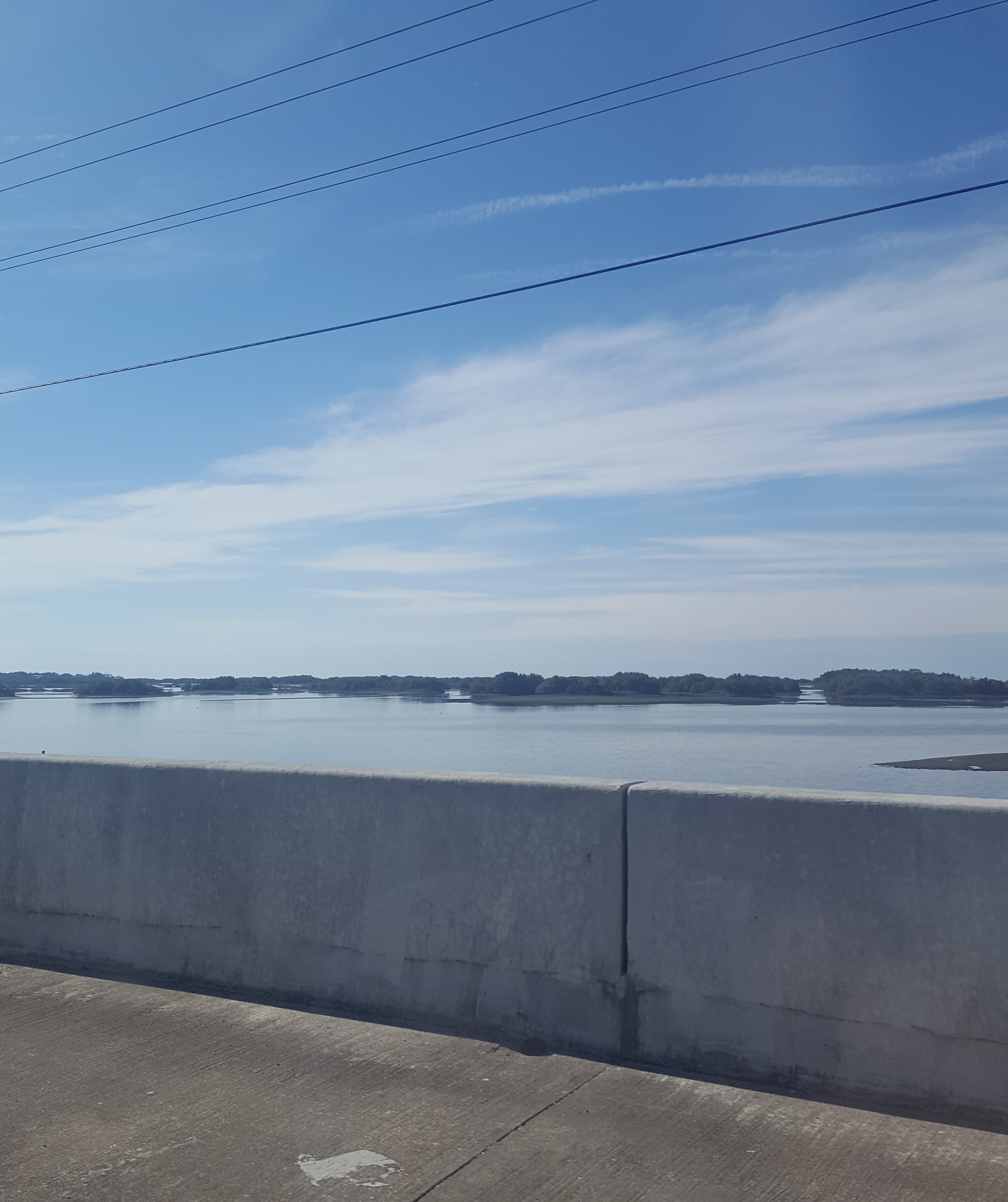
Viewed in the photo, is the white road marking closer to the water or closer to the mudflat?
the water

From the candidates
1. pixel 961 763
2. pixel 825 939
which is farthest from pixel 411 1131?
pixel 961 763

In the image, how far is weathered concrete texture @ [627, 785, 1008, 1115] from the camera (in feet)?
12.7

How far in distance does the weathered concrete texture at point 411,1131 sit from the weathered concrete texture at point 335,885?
0.31 meters

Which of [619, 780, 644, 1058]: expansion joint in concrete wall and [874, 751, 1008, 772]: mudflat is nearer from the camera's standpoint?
[619, 780, 644, 1058]: expansion joint in concrete wall

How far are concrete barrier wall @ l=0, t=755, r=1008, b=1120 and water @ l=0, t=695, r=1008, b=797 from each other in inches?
22.1

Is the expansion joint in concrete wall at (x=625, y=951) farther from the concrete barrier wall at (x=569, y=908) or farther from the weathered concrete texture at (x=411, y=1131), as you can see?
the weathered concrete texture at (x=411, y=1131)

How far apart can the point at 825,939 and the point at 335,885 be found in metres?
2.31

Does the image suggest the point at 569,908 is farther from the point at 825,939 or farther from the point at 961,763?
the point at 961,763

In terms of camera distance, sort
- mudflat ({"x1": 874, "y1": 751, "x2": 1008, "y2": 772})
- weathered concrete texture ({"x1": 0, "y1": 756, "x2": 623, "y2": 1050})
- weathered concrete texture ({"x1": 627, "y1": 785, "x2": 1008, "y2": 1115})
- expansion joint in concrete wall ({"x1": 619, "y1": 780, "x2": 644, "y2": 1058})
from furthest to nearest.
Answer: mudflat ({"x1": 874, "y1": 751, "x2": 1008, "y2": 772}), weathered concrete texture ({"x1": 0, "y1": 756, "x2": 623, "y2": 1050}), expansion joint in concrete wall ({"x1": 619, "y1": 780, "x2": 644, "y2": 1058}), weathered concrete texture ({"x1": 627, "y1": 785, "x2": 1008, "y2": 1115})

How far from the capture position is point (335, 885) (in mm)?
5203

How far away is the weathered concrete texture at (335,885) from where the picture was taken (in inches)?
183

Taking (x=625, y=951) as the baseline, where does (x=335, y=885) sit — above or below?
above

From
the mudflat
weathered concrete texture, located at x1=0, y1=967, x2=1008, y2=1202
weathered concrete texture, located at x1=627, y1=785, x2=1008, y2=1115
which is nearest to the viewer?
weathered concrete texture, located at x1=0, y1=967, x2=1008, y2=1202

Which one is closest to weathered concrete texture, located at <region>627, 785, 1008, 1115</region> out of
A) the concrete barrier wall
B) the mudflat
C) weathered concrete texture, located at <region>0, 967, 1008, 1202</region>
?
the concrete barrier wall
